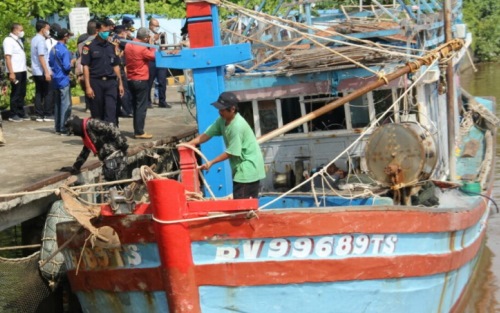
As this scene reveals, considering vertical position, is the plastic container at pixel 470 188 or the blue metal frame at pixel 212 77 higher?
the blue metal frame at pixel 212 77

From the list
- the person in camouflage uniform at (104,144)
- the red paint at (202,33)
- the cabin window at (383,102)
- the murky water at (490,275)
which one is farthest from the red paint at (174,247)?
the murky water at (490,275)

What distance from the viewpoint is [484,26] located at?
37.7 metres

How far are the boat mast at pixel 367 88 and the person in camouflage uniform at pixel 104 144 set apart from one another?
5.33ft

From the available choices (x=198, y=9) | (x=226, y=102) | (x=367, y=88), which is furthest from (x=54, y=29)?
(x=226, y=102)

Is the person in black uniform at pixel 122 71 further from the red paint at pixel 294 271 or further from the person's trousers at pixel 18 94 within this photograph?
the red paint at pixel 294 271

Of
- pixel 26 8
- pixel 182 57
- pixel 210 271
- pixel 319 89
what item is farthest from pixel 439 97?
pixel 26 8

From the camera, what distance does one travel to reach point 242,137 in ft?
28.5

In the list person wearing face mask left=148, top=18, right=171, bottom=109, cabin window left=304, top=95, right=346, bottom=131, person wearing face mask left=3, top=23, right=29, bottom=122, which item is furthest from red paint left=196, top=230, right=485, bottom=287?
person wearing face mask left=148, top=18, right=171, bottom=109

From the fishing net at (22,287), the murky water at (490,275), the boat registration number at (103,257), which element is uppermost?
the boat registration number at (103,257)

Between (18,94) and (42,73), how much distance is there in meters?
0.53

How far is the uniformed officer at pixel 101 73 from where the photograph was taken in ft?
41.3

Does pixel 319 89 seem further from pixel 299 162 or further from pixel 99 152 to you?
pixel 99 152

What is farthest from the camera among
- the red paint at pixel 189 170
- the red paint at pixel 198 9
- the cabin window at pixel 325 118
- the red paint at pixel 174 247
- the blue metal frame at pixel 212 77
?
the cabin window at pixel 325 118

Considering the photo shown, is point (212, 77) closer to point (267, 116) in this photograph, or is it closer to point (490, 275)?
point (267, 116)
